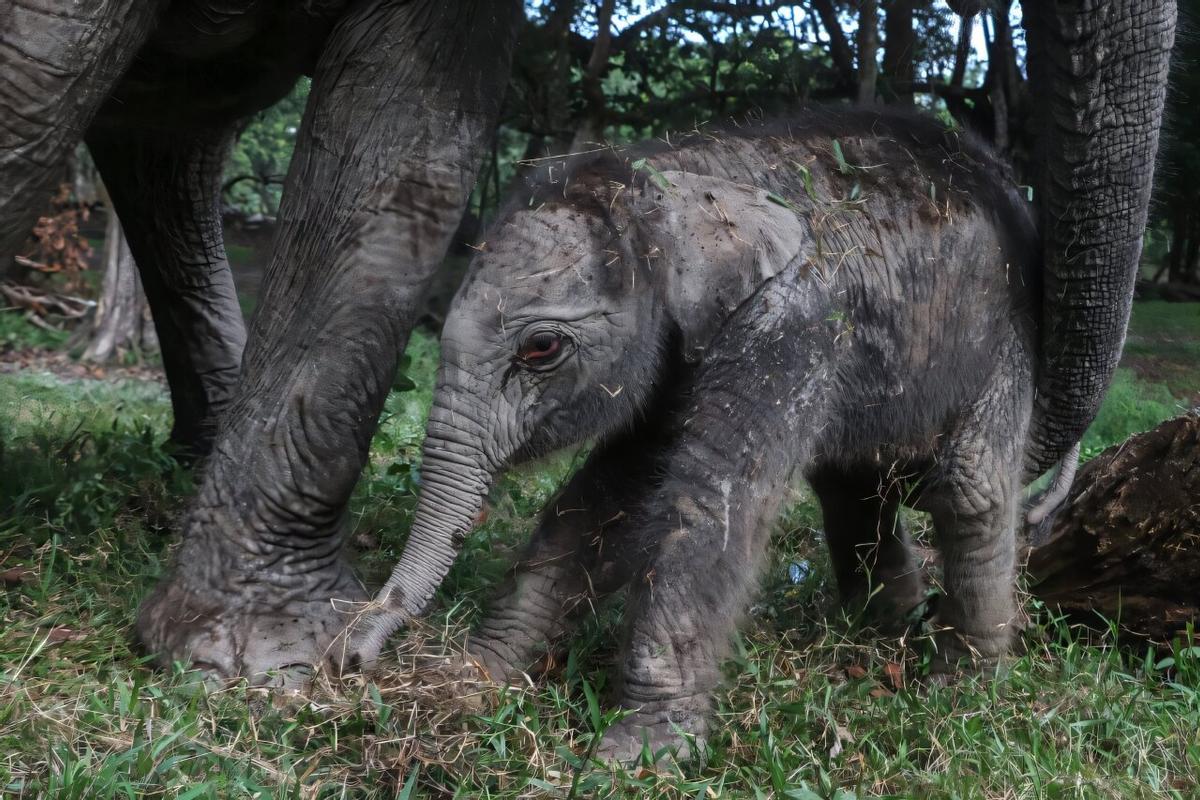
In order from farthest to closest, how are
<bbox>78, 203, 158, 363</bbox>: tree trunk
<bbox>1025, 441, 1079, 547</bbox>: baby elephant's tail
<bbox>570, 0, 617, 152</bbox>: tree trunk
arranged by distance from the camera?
<bbox>78, 203, 158, 363</bbox>: tree trunk, <bbox>570, 0, 617, 152</bbox>: tree trunk, <bbox>1025, 441, 1079, 547</bbox>: baby elephant's tail

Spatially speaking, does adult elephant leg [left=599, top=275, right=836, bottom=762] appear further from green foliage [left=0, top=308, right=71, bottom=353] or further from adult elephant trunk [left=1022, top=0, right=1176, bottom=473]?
green foliage [left=0, top=308, right=71, bottom=353]

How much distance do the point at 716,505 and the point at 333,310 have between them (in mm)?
Result: 1171

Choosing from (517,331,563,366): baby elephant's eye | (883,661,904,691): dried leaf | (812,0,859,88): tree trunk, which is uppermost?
(812,0,859,88): tree trunk

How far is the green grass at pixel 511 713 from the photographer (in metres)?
2.63

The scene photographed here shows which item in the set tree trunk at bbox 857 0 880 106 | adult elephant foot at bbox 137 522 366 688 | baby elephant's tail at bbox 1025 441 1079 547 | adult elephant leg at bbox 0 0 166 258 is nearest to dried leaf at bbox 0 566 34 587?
adult elephant foot at bbox 137 522 366 688

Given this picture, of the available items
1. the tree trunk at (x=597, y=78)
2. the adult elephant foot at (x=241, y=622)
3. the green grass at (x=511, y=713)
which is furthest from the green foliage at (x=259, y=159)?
the adult elephant foot at (x=241, y=622)

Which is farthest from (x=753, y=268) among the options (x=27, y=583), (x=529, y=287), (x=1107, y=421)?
(x=1107, y=421)

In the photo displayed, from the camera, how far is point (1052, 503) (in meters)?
4.63

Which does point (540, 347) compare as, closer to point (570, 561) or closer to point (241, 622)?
point (570, 561)

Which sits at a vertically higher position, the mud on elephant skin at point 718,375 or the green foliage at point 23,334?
the mud on elephant skin at point 718,375

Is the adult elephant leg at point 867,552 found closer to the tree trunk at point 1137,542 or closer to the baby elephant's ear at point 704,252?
the tree trunk at point 1137,542

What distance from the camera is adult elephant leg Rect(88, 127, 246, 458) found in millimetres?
5008

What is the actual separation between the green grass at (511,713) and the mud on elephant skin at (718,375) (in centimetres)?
16

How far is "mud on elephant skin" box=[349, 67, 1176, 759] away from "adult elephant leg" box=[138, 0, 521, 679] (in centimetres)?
34
